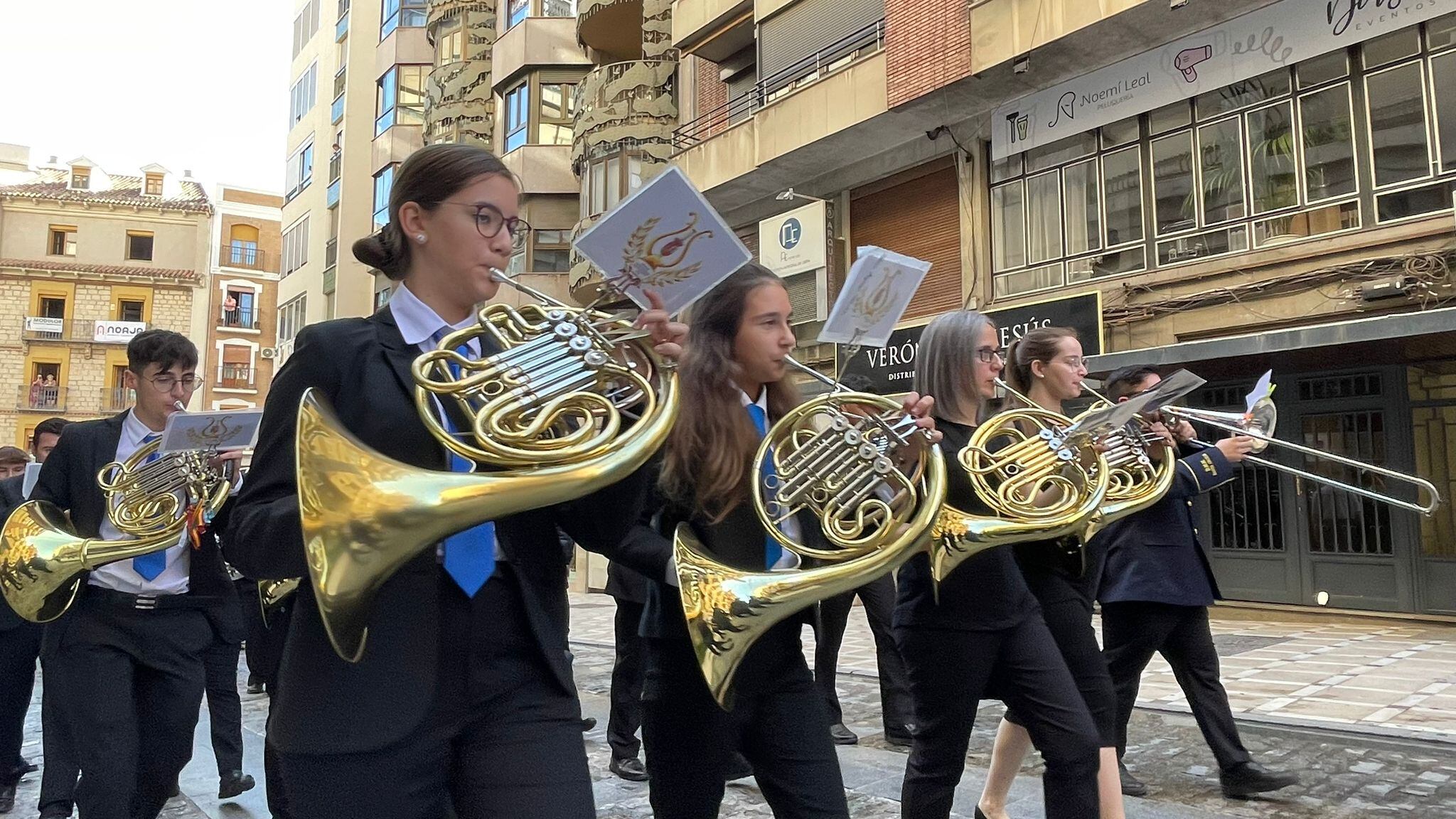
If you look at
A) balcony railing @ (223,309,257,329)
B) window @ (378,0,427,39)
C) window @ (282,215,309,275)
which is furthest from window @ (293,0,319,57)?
balcony railing @ (223,309,257,329)

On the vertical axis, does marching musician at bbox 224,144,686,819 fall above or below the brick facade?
below

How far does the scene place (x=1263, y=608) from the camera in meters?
12.4

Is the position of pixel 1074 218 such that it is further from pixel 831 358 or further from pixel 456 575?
pixel 456 575

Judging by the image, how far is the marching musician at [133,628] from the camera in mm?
3447

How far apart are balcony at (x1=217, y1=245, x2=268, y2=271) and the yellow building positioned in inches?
30.2

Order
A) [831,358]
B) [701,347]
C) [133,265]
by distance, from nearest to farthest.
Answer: [701,347]
[831,358]
[133,265]

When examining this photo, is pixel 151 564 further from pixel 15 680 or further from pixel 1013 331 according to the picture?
pixel 1013 331

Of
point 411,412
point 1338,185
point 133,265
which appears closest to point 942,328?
point 411,412

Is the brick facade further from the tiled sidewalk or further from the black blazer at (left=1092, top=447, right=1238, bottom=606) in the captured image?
the black blazer at (left=1092, top=447, right=1238, bottom=606)

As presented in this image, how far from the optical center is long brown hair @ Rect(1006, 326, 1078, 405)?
4.27 metres

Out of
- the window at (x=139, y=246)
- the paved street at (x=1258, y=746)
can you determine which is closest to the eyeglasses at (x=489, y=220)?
the paved street at (x=1258, y=746)

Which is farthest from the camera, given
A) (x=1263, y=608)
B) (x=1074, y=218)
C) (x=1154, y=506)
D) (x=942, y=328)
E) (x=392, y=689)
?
(x=1074, y=218)

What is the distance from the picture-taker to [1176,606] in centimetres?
472

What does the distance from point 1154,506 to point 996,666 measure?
79.6 inches
